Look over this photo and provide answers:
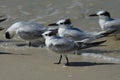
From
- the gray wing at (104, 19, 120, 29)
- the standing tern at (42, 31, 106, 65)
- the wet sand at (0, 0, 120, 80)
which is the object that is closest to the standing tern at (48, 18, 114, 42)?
the wet sand at (0, 0, 120, 80)

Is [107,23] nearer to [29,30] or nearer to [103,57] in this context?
[29,30]

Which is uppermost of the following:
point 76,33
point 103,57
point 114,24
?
point 114,24

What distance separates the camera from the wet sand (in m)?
6.51

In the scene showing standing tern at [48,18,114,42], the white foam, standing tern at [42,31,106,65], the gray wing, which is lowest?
the white foam

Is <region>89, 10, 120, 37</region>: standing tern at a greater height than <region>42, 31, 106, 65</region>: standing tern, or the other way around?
<region>89, 10, 120, 37</region>: standing tern

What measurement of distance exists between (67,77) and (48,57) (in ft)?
4.54

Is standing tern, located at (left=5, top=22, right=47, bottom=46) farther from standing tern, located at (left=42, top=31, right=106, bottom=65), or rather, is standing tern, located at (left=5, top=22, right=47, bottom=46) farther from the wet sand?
standing tern, located at (left=42, top=31, right=106, bottom=65)

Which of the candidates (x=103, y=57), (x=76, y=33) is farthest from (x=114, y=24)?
(x=103, y=57)

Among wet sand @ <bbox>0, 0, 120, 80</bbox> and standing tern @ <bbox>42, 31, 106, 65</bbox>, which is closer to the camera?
wet sand @ <bbox>0, 0, 120, 80</bbox>

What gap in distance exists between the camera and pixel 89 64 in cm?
708

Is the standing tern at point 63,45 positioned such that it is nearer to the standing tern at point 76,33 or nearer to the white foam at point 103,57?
the white foam at point 103,57

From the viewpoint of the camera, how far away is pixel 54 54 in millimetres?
7879

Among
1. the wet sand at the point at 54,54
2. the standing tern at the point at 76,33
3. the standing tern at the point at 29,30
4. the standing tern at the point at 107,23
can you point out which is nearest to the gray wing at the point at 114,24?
the standing tern at the point at 107,23

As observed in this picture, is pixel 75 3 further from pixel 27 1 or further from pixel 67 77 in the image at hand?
pixel 67 77
